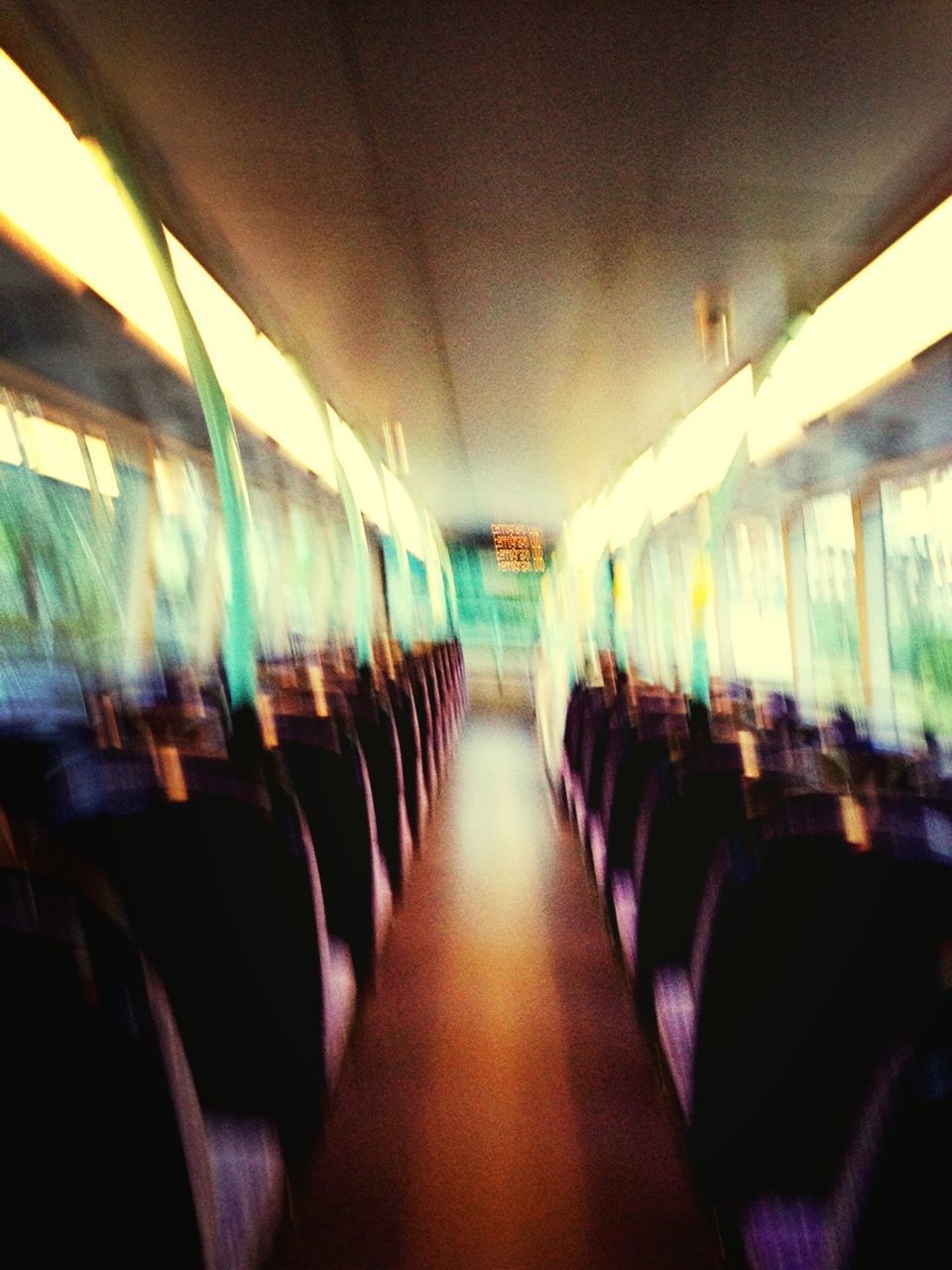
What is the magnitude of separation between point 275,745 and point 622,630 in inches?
163

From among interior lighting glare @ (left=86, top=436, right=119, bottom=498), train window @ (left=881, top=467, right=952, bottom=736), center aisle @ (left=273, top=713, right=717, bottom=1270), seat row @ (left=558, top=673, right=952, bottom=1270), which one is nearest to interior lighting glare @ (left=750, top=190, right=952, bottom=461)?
train window @ (left=881, top=467, right=952, bottom=736)

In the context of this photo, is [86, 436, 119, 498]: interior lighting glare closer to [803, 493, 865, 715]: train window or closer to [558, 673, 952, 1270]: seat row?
[803, 493, 865, 715]: train window

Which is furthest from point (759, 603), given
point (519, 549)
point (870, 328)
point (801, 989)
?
point (519, 549)

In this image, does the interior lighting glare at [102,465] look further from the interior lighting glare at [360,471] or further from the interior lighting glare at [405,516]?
the interior lighting glare at [405,516]

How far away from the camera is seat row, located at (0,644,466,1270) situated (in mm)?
740

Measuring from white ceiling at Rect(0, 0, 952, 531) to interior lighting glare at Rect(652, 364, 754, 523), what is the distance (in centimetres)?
76

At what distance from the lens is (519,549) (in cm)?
1509

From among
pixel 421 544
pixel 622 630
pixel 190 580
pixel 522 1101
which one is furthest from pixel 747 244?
pixel 421 544

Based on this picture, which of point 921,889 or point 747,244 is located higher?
point 747,244

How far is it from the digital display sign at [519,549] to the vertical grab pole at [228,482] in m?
11.5

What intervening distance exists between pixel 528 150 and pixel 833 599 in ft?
12.2

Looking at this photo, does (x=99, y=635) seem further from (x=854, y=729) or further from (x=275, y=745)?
(x=854, y=729)

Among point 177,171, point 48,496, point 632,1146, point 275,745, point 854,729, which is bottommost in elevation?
point 632,1146

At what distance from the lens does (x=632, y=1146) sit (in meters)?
1.90
